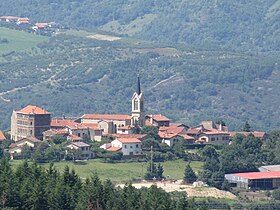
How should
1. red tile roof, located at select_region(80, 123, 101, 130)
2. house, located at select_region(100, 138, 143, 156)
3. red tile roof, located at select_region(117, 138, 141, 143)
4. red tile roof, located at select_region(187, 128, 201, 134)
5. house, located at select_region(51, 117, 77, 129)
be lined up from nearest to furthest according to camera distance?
house, located at select_region(100, 138, 143, 156) < red tile roof, located at select_region(117, 138, 141, 143) < red tile roof, located at select_region(80, 123, 101, 130) < house, located at select_region(51, 117, 77, 129) < red tile roof, located at select_region(187, 128, 201, 134)

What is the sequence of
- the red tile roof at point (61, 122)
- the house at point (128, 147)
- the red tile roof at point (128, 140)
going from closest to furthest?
the house at point (128, 147)
the red tile roof at point (128, 140)
the red tile roof at point (61, 122)

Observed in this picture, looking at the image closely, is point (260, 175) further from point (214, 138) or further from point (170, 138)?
point (214, 138)

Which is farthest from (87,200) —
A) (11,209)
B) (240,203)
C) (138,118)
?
(138,118)

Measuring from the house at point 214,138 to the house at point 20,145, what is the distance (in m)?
14.6

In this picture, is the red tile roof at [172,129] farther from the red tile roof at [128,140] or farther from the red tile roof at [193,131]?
the red tile roof at [128,140]

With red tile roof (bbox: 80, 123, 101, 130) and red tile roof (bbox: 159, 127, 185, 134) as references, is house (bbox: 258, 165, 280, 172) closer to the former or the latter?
red tile roof (bbox: 159, 127, 185, 134)

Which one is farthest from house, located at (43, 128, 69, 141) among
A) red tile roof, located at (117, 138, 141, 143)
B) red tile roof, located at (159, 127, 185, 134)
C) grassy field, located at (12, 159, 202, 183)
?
red tile roof, located at (159, 127, 185, 134)

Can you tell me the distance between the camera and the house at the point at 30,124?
13700 cm

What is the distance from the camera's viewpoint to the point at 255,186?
126 m

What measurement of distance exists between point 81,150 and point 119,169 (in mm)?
4832

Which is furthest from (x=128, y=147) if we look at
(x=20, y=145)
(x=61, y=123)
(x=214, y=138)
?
(x=214, y=138)

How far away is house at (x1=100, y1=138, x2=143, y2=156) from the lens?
132 m

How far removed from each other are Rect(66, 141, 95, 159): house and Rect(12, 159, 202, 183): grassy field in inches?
39.5

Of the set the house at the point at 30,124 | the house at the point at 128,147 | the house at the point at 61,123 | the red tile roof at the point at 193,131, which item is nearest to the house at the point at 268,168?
the house at the point at 128,147
